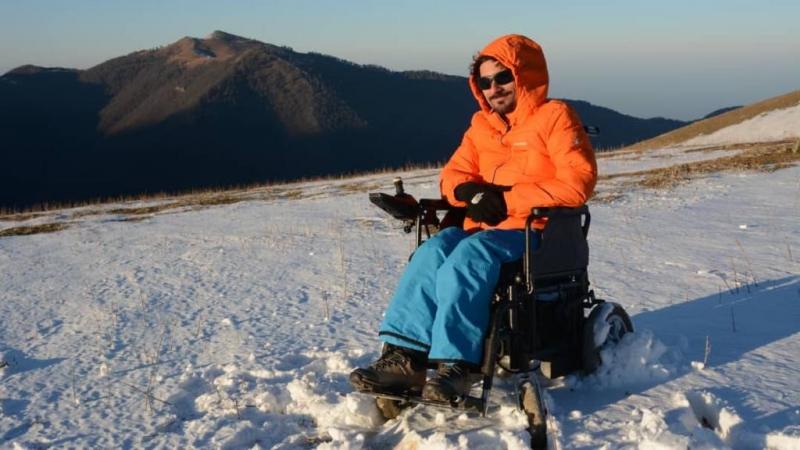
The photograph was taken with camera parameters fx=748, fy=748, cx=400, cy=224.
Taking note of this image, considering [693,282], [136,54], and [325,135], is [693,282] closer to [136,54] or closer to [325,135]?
[325,135]

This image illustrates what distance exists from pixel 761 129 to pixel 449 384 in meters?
33.1

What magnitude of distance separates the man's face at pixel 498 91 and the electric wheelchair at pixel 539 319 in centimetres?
70

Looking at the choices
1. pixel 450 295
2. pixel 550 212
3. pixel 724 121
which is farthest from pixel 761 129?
pixel 450 295

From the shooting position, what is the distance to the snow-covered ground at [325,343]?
357 centimetres

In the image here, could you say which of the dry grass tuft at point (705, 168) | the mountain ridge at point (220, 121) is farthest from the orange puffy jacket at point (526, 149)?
the mountain ridge at point (220, 121)

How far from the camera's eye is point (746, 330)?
4.80 metres

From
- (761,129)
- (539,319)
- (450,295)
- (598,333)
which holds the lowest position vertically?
(598,333)

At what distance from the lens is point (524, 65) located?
430 centimetres

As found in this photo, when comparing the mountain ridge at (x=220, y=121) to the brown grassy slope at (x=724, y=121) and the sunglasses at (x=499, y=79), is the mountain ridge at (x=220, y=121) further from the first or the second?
the sunglasses at (x=499, y=79)

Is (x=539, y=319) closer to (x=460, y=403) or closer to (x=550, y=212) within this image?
(x=550, y=212)

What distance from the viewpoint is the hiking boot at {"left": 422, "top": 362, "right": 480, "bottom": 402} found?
3.37 metres

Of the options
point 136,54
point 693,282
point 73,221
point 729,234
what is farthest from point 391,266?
point 136,54

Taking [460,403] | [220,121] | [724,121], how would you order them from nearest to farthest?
[460,403], [724,121], [220,121]

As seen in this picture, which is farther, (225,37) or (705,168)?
(225,37)
